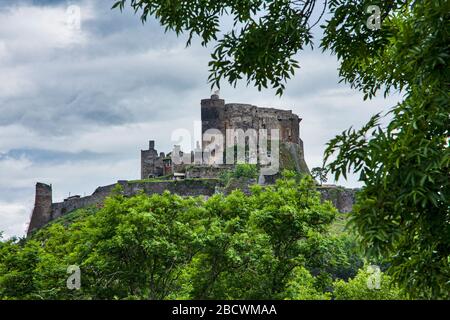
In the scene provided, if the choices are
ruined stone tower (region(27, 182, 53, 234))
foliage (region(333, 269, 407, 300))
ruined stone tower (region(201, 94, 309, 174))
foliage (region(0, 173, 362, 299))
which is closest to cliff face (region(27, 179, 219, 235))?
ruined stone tower (region(27, 182, 53, 234))

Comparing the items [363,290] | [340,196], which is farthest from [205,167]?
[363,290]

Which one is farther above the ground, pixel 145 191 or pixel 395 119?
pixel 145 191

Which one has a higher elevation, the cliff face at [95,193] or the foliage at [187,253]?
the cliff face at [95,193]

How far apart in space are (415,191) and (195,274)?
18047mm

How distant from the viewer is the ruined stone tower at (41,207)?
8231cm

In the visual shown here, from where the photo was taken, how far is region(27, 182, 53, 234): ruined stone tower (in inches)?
3241

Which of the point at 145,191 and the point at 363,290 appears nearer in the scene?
the point at 363,290

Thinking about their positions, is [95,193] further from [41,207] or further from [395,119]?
[395,119]

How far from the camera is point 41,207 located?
273 ft

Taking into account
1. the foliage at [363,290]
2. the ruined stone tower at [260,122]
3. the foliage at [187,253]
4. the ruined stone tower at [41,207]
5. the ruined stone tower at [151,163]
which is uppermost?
the ruined stone tower at [260,122]

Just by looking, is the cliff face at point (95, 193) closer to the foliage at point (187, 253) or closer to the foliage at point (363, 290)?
the foliage at point (363, 290)

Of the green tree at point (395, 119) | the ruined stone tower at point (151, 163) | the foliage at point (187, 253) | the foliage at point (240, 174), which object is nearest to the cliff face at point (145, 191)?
the foliage at point (240, 174)
